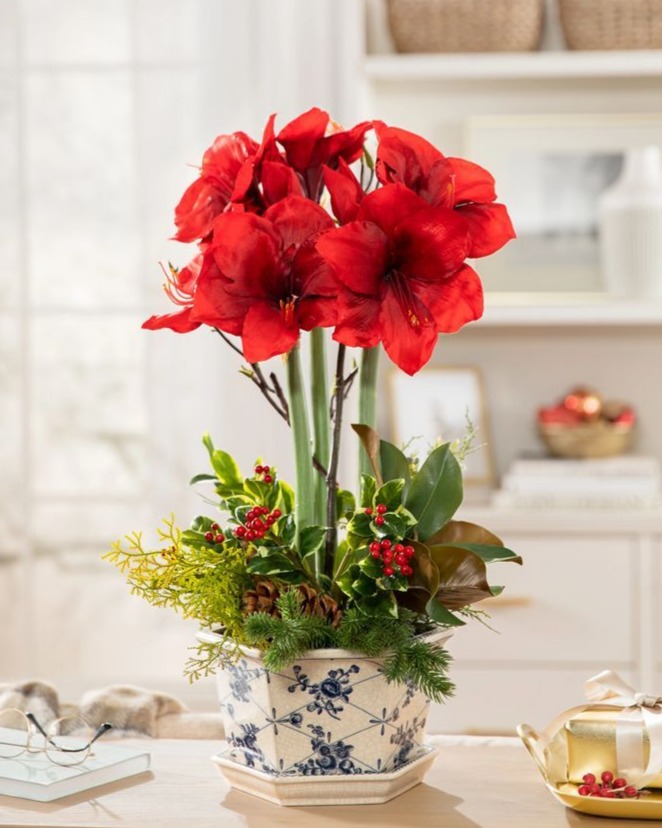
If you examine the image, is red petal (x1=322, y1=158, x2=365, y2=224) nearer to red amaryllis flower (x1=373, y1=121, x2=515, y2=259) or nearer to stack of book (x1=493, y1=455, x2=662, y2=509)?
red amaryllis flower (x1=373, y1=121, x2=515, y2=259)

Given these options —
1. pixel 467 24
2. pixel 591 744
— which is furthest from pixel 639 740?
pixel 467 24

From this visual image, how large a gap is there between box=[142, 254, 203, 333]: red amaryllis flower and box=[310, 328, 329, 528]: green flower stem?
0.10m

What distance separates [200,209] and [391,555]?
0.30 m

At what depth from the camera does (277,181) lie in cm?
88

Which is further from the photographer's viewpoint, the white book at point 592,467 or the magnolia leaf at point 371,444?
the white book at point 592,467

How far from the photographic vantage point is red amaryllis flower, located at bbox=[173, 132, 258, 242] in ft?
3.00

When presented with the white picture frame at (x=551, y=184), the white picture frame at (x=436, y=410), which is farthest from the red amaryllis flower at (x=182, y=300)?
the white picture frame at (x=551, y=184)

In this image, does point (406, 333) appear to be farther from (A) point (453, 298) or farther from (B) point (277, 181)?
(B) point (277, 181)

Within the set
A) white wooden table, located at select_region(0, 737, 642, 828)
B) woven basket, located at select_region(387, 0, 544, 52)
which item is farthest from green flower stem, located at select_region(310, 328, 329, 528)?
woven basket, located at select_region(387, 0, 544, 52)

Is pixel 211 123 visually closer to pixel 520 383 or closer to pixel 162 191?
pixel 162 191

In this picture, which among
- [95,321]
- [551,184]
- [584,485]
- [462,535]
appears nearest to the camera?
[462,535]

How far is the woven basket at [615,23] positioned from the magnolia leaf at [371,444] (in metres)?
2.06

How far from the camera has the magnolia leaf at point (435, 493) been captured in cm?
92

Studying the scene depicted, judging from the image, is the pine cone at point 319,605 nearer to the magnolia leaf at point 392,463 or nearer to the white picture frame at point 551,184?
the magnolia leaf at point 392,463
